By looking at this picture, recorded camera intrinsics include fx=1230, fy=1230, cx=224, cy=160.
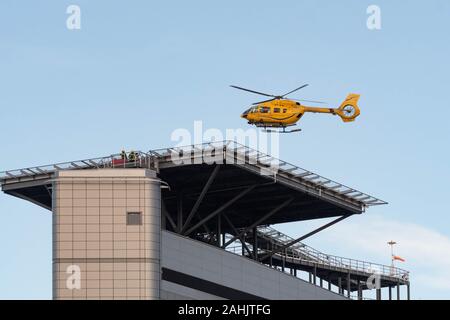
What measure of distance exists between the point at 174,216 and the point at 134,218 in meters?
31.0

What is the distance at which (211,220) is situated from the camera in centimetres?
15850

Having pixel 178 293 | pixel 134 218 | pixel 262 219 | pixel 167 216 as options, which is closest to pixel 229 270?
pixel 178 293

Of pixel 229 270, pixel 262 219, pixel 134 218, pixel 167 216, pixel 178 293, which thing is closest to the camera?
pixel 134 218

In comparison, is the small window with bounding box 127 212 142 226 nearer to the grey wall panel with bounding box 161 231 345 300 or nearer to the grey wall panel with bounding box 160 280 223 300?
the grey wall panel with bounding box 161 231 345 300

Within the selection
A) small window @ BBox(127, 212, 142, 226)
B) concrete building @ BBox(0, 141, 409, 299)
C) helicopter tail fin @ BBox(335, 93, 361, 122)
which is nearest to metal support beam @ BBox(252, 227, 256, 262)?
concrete building @ BBox(0, 141, 409, 299)

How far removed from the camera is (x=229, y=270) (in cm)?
13862

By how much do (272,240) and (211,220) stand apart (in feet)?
50.9

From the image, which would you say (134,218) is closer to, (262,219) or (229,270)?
(229,270)

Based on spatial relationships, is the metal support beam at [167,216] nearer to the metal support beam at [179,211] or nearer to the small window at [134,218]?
the metal support beam at [179,211]

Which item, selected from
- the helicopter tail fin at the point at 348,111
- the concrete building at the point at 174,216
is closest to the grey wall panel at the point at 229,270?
the concrete building at the point at 174,216

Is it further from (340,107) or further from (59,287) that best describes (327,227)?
(59,287)

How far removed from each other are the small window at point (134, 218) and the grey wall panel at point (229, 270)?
369 cm

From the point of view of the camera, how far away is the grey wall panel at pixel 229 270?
131m
